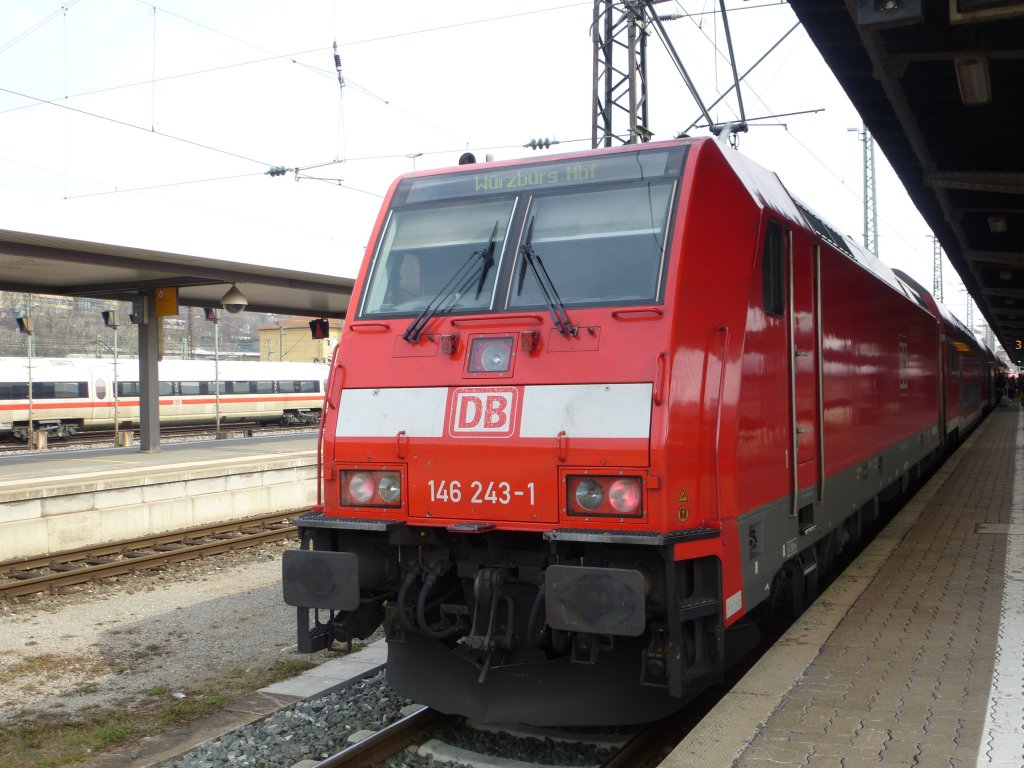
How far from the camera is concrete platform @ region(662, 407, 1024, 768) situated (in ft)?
14.0

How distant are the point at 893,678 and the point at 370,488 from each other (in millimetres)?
3060

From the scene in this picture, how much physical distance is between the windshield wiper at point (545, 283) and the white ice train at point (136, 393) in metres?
26.0

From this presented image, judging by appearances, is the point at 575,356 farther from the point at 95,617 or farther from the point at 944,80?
the point at 95,617

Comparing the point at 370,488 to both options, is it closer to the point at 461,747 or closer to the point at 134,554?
the point at 461,747

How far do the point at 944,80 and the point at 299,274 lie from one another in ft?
39.6

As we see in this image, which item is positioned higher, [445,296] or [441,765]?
[445,296]

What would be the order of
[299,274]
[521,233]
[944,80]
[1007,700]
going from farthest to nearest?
[299,274]
[944,80]
[521,233]
[1007,700]

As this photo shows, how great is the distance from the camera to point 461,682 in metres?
5.43

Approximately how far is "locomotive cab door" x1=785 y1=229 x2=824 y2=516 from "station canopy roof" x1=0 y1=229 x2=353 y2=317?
10810mm

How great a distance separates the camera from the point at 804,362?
6.62m

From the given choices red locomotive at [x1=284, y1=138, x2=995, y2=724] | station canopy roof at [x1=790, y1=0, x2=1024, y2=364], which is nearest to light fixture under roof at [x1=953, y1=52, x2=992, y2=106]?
station canopy roof at [x1=790, y1=0, x2=1024, y2=364]

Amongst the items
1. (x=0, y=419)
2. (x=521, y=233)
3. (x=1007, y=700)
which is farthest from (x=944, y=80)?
(x=0, y=419)

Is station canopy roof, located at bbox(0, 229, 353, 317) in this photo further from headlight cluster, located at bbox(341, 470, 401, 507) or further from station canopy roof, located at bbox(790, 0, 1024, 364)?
station canopy roof, located at bbox(790, 0, 1024, 364)

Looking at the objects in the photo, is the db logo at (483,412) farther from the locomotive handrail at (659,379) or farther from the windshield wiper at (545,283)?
the locomotive handrail at (659,379)
